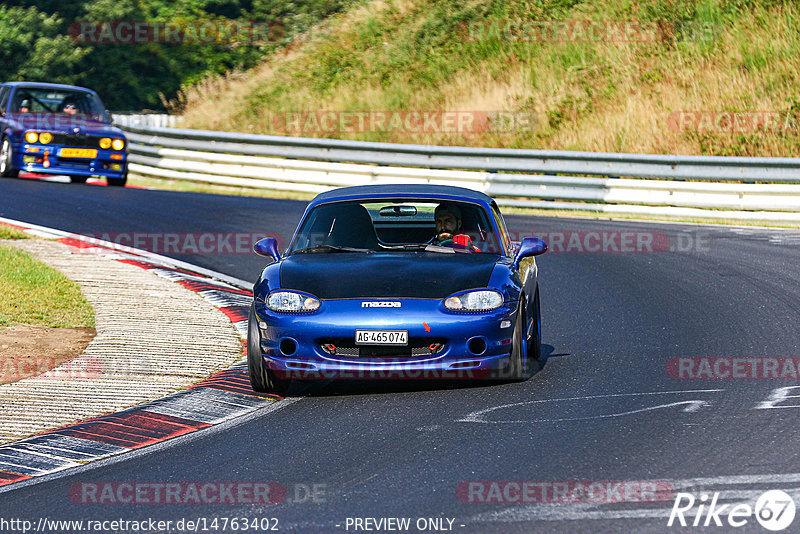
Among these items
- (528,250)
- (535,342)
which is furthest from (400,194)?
(535,342)

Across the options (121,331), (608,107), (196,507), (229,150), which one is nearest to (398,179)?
(229,150)

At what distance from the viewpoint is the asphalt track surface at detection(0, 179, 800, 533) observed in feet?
17.8

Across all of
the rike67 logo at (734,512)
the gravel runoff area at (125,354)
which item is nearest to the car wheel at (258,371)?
the gravel runoff area at (125,354)

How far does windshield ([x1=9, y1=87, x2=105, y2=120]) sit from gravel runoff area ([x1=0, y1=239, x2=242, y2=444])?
10.9 metres

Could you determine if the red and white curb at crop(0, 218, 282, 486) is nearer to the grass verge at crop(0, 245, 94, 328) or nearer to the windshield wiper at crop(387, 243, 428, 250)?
the windshield wiper at crop(387, 243, 428, 250)

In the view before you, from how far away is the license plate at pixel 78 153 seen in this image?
22.7m

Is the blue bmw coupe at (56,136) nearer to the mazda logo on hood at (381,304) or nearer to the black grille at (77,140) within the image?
the black grille at (77,140)

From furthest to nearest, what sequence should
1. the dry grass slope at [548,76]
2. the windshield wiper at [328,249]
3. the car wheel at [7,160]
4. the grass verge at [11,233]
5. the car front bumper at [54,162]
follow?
the dry grass slope at [548,76] → the car wheel at [7,160] → the car front bumper at [54,162] → the grass verge at [11,233] → the windshield wiper at [328,249]

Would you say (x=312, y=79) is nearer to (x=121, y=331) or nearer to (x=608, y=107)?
(x=608, y=107)

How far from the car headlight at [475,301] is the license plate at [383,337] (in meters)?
0.37

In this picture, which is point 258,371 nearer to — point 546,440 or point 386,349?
point 386,349

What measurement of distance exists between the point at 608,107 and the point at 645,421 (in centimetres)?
1989

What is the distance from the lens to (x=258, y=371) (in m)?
8.05

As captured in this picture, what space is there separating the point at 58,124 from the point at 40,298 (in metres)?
12.5
